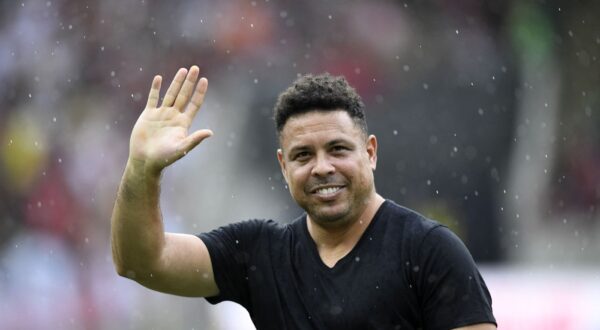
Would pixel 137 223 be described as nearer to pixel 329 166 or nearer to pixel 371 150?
pixel 329 166

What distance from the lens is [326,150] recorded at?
409 centimetres

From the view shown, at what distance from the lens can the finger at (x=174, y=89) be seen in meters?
4.18

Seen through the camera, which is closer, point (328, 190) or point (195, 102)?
point (328, 190)

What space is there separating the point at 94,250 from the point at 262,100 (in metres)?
1.95

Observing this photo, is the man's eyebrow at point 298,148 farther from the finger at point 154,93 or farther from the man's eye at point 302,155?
the finger at point 154,93

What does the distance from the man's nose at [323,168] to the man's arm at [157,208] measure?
42cm

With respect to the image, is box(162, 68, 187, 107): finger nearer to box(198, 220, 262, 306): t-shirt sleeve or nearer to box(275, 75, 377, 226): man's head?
box(275, 75, 377, 226): man's head

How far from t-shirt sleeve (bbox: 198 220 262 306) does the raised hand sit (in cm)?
45

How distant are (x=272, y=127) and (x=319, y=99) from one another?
5330 mm

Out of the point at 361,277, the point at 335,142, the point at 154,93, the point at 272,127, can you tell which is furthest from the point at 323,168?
the point at 272,127

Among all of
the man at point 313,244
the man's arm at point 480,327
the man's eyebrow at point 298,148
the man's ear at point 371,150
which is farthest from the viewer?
the man's ear at point 371,150

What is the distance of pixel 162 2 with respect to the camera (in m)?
10.5

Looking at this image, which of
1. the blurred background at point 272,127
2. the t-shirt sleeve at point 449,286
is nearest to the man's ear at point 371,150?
the t-shirt sleeve at point 449,286

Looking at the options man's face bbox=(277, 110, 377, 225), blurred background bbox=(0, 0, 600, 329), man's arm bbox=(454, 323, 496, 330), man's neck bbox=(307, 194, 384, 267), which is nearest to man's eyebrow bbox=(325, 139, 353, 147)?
man's face bbox=(277, 110, 377, 225)
